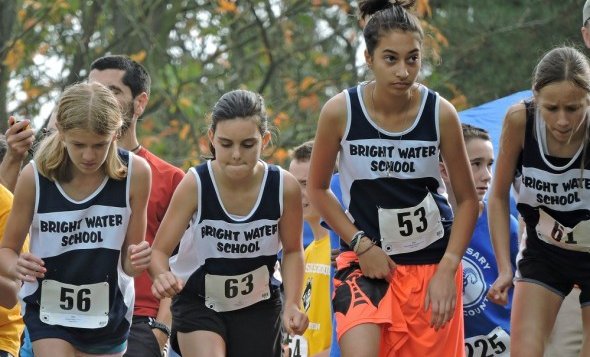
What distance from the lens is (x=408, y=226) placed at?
6.56m

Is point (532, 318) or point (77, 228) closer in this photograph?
point (532, 318)

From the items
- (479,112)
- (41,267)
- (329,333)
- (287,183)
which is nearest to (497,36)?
(479,112)

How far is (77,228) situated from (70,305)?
0.37 meters

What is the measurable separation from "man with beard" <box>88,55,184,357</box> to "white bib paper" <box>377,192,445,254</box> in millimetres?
1631

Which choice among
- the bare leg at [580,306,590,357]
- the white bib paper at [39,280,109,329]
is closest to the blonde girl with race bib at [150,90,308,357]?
the white bib paper at [39,280,109,329]

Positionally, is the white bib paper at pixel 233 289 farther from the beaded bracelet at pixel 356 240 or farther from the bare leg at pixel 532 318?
the bare leg at pixel 532 318

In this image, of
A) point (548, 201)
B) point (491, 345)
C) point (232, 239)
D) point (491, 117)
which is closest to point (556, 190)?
point (548, 201)

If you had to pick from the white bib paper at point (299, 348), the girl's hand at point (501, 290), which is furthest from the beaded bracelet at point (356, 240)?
the white bib paper at point (299, 348)

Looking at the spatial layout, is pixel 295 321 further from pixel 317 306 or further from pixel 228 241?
pixel 317 306

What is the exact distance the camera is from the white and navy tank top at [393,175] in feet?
21.4

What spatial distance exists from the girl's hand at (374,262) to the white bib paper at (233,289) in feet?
2.09

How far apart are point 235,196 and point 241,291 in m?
0.47

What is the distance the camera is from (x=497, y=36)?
16.2m

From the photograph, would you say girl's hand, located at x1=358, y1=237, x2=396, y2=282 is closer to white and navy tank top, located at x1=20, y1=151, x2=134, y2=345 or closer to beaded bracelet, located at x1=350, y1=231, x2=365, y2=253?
beaded bracelet, located at x1=350, y1=231, x2=365, y2=253
